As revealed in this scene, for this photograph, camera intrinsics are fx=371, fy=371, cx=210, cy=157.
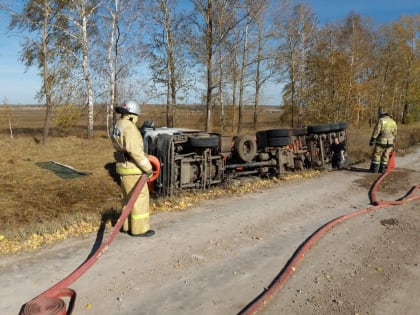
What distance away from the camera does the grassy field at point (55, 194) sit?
459 cm

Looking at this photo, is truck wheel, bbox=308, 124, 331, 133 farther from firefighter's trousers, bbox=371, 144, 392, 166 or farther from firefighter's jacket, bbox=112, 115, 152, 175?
firefighter's jacket, bbox=112, 115, 152, 175

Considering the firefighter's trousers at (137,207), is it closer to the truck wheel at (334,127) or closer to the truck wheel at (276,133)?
the truck wheel at (276,133)

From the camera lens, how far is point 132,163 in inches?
174

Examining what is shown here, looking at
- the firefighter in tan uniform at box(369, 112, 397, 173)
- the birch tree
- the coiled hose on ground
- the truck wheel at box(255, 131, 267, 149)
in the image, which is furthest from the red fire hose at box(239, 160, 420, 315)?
the birch tree

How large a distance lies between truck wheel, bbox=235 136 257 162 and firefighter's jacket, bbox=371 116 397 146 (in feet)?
11.1

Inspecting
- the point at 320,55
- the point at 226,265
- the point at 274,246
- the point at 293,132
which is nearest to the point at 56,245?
the point at 226,265

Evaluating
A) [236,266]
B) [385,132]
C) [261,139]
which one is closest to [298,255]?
[236,266]

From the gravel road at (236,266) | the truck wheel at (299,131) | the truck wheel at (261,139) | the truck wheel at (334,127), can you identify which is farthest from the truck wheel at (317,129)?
the gravel road at (236,266)

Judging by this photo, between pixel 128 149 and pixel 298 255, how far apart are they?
2207mm

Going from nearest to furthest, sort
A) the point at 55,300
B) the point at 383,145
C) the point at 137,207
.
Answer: the point at 55,300 < the point at 137,207 < the point at 383,145

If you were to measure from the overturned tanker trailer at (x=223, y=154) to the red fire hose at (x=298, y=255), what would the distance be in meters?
2.36

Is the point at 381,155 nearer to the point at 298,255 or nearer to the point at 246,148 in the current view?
the point at 246,148

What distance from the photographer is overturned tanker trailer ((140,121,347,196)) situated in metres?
6.74

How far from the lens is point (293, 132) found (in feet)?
30.1
